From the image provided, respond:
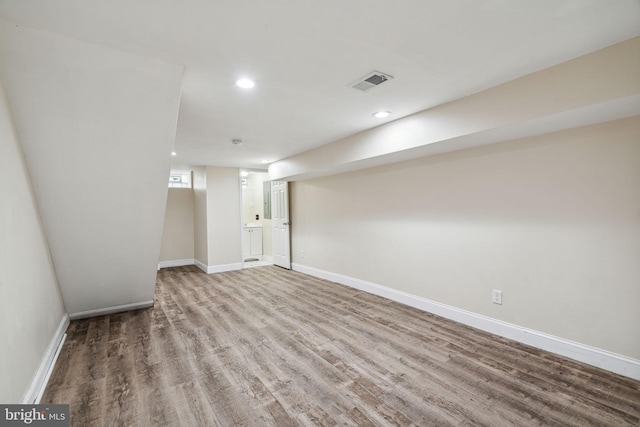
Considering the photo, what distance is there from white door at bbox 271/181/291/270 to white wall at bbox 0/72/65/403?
407cm

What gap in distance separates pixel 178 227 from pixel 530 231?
6.94 metres

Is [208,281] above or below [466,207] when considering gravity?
below

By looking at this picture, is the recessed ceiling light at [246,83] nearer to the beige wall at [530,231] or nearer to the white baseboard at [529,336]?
the beige wall at [530,231]

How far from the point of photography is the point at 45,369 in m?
2.20

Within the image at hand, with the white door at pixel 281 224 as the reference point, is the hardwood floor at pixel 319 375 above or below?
below

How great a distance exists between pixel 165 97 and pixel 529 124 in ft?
9.39

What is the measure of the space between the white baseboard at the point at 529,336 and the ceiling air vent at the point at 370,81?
2.62m

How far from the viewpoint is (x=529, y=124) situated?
2.23m

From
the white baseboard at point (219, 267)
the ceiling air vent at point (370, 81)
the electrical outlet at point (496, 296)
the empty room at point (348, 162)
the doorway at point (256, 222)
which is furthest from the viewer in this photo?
the doorway at point (256, 222)

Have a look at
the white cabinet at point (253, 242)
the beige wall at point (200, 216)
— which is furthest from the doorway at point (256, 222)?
the beige wall at point (200, 216)

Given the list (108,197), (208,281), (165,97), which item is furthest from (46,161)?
(208,281)

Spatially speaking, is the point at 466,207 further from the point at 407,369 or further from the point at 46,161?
the point at 46,161

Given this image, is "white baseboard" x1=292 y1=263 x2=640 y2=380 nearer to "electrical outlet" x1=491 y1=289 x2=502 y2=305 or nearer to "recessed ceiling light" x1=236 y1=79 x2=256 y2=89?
"electrical outlet" x1=491 y1=289 x2=502 y2=305

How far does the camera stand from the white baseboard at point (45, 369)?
6.16 ft
